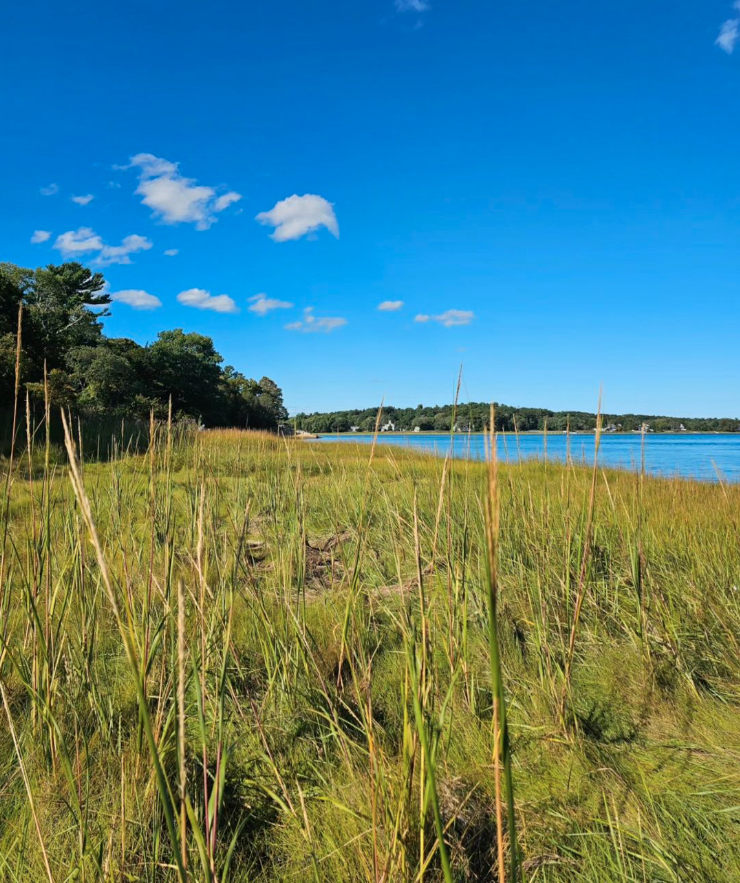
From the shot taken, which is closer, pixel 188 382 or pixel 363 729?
pixel 363 729

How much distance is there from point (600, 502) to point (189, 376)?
29.8 meters

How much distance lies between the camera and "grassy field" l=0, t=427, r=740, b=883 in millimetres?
947

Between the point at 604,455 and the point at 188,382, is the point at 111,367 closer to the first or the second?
the point at 188,382

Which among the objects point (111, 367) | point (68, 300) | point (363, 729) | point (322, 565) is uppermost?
point (68, 300)

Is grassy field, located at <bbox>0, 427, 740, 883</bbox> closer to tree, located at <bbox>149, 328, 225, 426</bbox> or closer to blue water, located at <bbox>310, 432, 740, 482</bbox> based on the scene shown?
blue water, located at <bbox>310, 432, 740, 482</bbox>

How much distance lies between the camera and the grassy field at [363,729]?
947 mm

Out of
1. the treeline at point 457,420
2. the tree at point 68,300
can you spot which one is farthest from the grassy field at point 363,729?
the tree at point 68,300

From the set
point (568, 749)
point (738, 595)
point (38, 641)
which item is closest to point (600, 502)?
point (738, 595)

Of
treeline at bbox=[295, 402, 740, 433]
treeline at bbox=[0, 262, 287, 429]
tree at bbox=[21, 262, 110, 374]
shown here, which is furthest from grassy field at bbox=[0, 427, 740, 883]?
tree at bbox=[21, 262, 110, 374]

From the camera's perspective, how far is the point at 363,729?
126cm

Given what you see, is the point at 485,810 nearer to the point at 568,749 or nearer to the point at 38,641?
the point at 568,749

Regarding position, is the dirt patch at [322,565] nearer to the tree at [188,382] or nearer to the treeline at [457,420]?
the treeline at [457,420]

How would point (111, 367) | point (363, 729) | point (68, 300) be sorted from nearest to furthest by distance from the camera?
point (363, 729) < point (111, 367) < point (68, 300)

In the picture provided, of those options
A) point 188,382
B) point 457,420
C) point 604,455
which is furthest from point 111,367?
point 457,420
